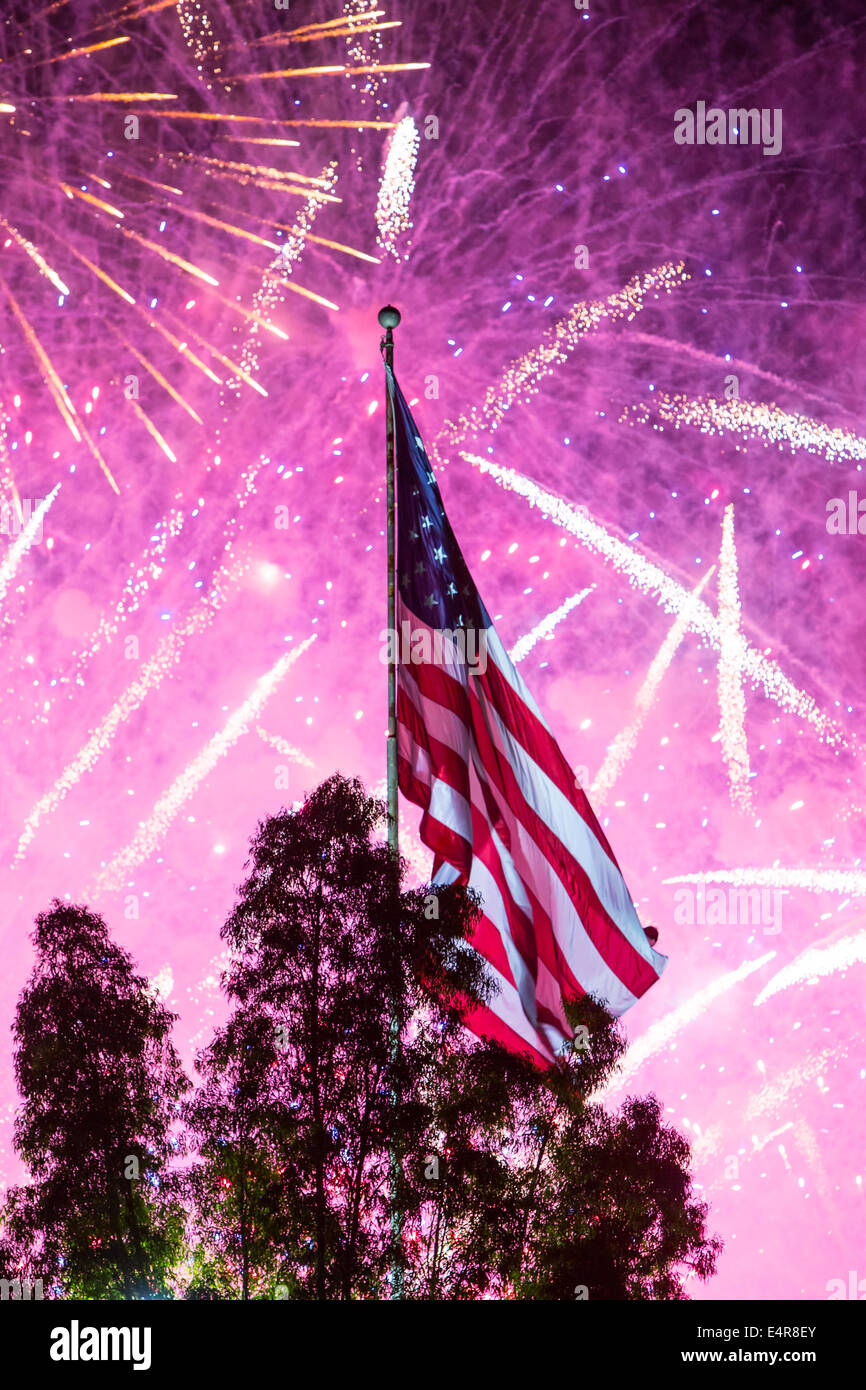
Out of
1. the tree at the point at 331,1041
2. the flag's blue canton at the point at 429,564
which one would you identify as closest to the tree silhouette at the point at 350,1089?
the tree at the point at 331,1041

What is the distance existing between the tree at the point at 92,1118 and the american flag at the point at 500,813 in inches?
257

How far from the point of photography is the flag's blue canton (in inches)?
863

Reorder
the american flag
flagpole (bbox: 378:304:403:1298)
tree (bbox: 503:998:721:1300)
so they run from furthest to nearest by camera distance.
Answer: tree (bbox: 503:998:721:1300) → the american flag → flagpole (bbox: 378:304:403:1298)

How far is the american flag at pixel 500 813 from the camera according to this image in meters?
20.8

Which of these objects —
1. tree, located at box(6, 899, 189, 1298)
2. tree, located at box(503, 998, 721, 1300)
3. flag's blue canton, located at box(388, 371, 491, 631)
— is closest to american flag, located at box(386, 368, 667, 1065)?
flag's blue canton, located at box(388, 371, 491, 631)

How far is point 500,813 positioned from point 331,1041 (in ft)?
14.7

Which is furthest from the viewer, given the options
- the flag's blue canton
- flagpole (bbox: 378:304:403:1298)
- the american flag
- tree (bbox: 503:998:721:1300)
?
tree (bbox: 503:998:721:1300)

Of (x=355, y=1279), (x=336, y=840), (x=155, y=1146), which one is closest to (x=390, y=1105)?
(x=355, y=1279)

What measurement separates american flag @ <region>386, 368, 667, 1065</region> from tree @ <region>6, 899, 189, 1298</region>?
21.4 feet

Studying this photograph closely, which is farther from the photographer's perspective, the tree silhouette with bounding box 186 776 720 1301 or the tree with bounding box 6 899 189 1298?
the tree with bounding box 6 899 189 1298

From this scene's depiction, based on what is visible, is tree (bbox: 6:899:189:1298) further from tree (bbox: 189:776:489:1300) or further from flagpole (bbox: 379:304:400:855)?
flagpole (bbox: 379:304:400:855)

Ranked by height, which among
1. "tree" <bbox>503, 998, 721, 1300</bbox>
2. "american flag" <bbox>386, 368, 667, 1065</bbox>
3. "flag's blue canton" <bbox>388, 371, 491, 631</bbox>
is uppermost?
"flag's blue canton" <bbox>388, 371, 491, 631</bbox>
